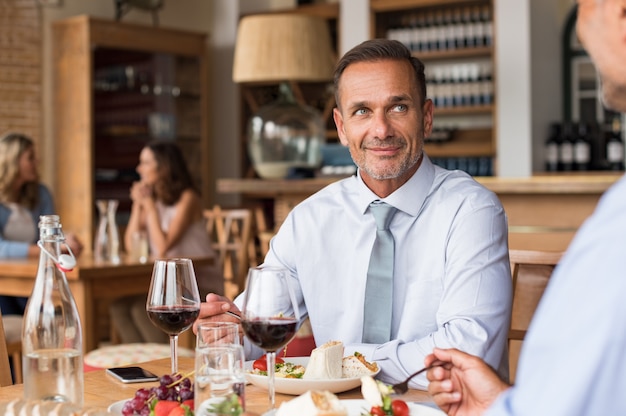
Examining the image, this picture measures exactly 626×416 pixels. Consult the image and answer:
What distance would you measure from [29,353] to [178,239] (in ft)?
11.6

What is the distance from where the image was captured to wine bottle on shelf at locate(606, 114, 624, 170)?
21.7ft

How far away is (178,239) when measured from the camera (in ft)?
15.7

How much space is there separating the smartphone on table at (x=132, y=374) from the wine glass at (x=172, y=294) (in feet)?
0.51

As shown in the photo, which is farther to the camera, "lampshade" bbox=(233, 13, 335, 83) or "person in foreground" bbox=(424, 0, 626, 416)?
"lampshade" bbox=(233, 13, 335, 83)

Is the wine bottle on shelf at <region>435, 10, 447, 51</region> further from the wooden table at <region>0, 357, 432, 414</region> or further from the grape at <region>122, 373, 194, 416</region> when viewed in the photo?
the grape at <region>122, 373, 194, 416</region>

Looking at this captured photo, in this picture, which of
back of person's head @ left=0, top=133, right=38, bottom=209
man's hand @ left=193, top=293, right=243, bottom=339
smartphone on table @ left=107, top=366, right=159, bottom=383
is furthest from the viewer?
back of person's head @ left=0, top=133, right=38, bottom=209

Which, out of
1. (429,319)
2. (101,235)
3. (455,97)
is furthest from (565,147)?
(429,319)

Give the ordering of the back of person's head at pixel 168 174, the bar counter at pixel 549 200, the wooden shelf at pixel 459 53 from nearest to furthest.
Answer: the bar counter at pixel 549 200, the back of person's head at pixel 168 174, the wooden shelf at pixel 459 53

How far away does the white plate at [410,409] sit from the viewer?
1226mm

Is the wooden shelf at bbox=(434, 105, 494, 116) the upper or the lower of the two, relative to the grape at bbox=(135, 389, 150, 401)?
upper

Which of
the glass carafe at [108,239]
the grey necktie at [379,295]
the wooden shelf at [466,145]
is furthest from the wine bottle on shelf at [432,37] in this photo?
the grey necktie at [379,295]

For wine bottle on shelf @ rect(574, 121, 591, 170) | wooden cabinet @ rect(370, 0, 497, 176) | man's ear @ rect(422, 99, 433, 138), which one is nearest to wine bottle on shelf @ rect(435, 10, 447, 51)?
wooden cabinet @ rect(370, 0, 497, 176)

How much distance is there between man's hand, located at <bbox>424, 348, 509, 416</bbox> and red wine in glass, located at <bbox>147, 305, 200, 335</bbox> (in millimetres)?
418

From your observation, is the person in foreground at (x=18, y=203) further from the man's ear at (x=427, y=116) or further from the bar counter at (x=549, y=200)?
the man's ear at (x=427, y=116)
